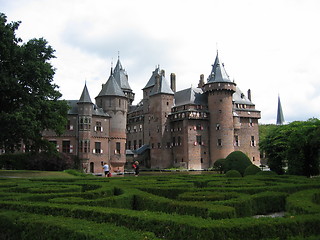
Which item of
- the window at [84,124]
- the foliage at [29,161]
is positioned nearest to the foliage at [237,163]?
the foliage at [29,161]

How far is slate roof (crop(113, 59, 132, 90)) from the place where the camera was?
78.9 metres

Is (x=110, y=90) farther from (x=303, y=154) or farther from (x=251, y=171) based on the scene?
(x=303, y=154)

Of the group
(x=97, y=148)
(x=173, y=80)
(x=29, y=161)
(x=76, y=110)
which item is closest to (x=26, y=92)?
(x=29, y=161)

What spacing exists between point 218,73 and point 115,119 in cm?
2328

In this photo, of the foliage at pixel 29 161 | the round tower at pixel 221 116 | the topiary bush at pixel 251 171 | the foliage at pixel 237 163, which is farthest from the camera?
the round tower at pixel 221 116

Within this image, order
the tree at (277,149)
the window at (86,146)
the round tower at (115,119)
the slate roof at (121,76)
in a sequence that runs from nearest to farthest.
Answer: the tree at (277,149), the window at (86,146), the round tower at (115,119), the slate roof at (121,76)

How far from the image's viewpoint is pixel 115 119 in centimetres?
5556

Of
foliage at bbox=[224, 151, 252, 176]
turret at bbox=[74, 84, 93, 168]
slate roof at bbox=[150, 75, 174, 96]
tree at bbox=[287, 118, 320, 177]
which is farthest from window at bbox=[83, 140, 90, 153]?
tree at bbox=[287, 118, 320, 177]

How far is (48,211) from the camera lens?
8.24m

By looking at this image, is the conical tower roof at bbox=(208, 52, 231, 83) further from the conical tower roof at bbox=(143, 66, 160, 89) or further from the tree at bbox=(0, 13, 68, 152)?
the tree at bbox=(0, 13, 68, 152)

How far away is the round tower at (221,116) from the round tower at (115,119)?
61.1 feet

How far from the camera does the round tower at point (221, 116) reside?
2462 inches

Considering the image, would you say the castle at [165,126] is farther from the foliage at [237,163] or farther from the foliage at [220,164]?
the foliage at [237,163]

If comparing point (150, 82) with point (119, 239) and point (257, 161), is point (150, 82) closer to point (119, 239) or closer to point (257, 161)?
point (257, 161)
